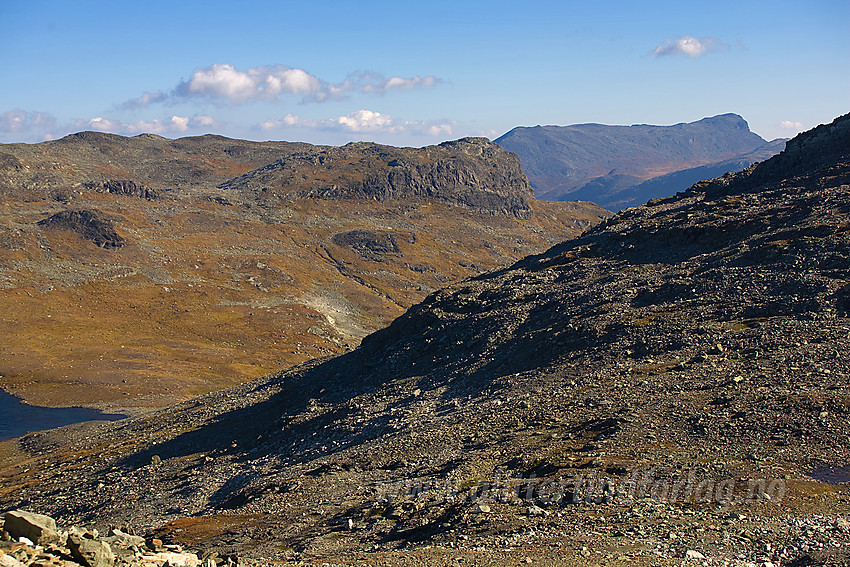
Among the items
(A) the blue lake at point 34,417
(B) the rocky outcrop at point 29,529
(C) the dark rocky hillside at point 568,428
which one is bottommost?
(A) the blue lake at point 34,417

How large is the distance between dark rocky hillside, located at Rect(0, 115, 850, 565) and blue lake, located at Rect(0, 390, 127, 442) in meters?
19.3

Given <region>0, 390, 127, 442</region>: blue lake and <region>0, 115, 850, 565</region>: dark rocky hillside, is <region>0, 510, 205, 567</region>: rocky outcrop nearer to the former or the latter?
<region>0, 115, 850, 565</region>: dark rocky hillside

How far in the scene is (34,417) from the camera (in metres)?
105

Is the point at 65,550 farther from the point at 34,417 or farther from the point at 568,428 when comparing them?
the point at 34,417

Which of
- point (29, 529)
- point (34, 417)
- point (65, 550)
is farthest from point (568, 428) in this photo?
point (34, 417)

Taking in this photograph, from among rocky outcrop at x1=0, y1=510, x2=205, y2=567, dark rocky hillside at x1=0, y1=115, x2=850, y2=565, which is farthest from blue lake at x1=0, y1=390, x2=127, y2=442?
rocky outcrop at x1=0, y1=510, x2=205, y2=567

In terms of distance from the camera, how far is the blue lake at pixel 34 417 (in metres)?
100

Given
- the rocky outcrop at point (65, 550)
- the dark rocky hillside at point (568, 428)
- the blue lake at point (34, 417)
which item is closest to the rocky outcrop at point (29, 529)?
the rocky outcrop at point (65, 550)

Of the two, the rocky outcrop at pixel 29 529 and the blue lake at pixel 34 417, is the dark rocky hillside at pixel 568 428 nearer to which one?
the rocky outcrop at pixel 29 529

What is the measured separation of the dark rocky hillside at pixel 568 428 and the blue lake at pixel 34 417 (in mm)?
19262

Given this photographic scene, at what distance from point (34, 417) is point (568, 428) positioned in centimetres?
9446

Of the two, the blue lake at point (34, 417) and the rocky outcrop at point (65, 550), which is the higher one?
the rocky outcrop at point (65, 550)

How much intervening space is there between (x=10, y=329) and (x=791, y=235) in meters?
147

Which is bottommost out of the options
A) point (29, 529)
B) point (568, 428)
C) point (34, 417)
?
point (34, 417)
